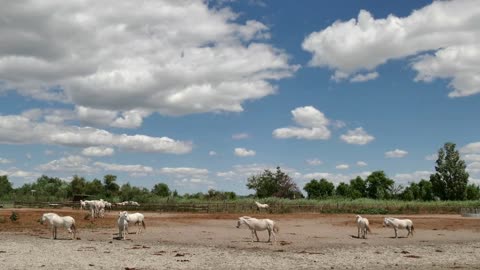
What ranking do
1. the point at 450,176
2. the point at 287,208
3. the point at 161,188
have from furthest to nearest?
the point at 161,188
the point at 450,176
the point at 287,208

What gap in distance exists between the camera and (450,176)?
10369cm

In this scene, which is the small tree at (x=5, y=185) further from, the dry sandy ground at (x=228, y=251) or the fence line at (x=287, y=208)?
the dry sandy ground at (x=228, y=251)

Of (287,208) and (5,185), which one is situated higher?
(5,185)

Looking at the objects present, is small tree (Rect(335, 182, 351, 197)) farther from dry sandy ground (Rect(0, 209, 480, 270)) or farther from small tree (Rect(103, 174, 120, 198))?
dry sandy ground (Rect(0, 209, 480, 270))

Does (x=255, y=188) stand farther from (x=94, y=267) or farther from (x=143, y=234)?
(x=94, y=267)

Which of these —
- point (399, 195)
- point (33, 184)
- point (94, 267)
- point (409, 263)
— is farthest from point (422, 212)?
point (33, 184)

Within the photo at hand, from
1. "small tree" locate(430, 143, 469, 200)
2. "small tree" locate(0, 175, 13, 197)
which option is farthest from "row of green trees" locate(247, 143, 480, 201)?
"small tree" locate(0, 175, 13, 197)

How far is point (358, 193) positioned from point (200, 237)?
115m

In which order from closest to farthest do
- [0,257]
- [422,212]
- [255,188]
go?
[0,257] < [422,212] < [255,188]

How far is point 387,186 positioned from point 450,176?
3311 centimetres

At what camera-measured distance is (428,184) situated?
137500 millimetres

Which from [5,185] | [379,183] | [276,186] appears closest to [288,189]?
[276,186]

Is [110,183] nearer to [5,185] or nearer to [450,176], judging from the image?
[5,185]

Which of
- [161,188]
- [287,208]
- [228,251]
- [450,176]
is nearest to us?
[228,251]
